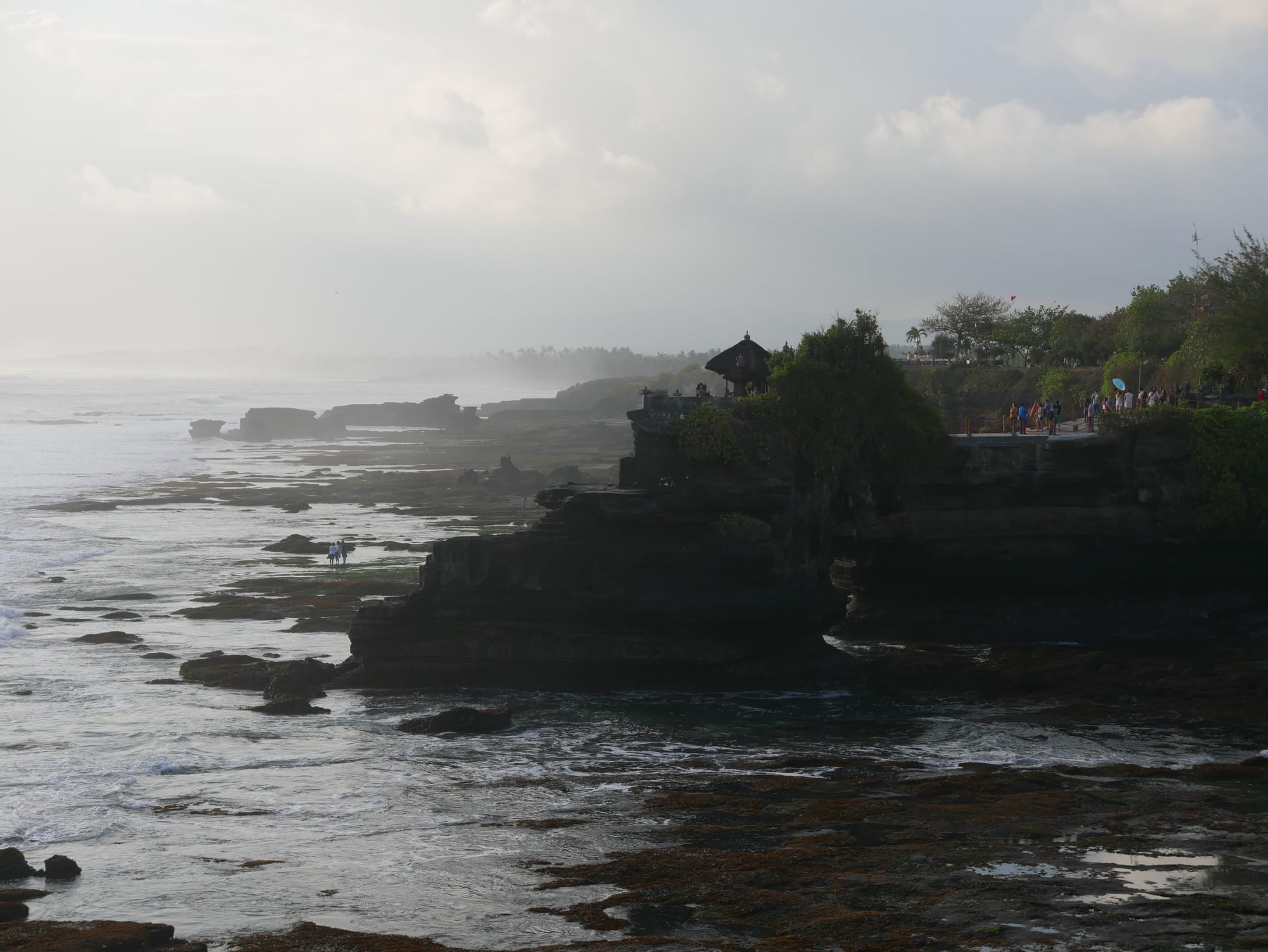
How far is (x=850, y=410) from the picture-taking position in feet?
123

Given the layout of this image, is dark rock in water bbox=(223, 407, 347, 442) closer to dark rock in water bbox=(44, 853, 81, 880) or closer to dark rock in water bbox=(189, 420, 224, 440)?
dark rock in water bbox=(189, 420, 224, 440)

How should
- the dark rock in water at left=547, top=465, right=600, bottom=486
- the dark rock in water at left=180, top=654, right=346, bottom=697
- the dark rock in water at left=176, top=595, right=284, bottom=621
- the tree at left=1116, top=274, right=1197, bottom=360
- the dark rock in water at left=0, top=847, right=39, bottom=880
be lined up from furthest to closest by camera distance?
the dark rock in water at left=547, top=465, right=600, bottom=486 → the tree at left=1116, top=274, right=1197, bottom=360 → the dark rock in water at left=176, top=595, right=284, bottom=621 → the dark rock in water at left=180, top=654, right=346, bottom=697 → the dark rock in water at left=0, top=847, right=39, bottom=880

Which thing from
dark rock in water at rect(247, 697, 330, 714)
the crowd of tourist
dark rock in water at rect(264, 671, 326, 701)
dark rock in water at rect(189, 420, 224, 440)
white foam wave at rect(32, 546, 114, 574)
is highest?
dark rock in water at rect(189, 420, 224, 440)

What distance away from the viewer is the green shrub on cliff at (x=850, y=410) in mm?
36906

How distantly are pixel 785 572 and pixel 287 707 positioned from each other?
14.6 meters

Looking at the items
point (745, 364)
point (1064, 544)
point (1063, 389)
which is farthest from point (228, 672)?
point (1063, 389)

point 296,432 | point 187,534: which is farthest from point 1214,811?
point 296,432

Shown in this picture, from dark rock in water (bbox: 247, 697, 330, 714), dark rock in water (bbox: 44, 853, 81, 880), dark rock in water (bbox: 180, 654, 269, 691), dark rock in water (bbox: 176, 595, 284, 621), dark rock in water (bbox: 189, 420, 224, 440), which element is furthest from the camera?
dark rock in water (bbox: 189, 420, 224, 440)

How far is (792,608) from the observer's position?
114 ft

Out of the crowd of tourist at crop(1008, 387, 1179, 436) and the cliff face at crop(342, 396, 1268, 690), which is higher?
the crowd of tourist at crop(1008, 387, 1179, 436)

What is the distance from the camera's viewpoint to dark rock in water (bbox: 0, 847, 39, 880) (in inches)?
768

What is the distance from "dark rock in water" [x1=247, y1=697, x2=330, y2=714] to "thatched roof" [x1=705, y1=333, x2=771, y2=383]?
18.1 m

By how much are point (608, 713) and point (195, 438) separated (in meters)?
108

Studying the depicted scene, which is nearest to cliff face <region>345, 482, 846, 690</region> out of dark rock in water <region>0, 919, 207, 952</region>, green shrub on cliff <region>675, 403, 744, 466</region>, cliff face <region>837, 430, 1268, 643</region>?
green shrub on cliff <region>675, 403, 744, 466</region>
